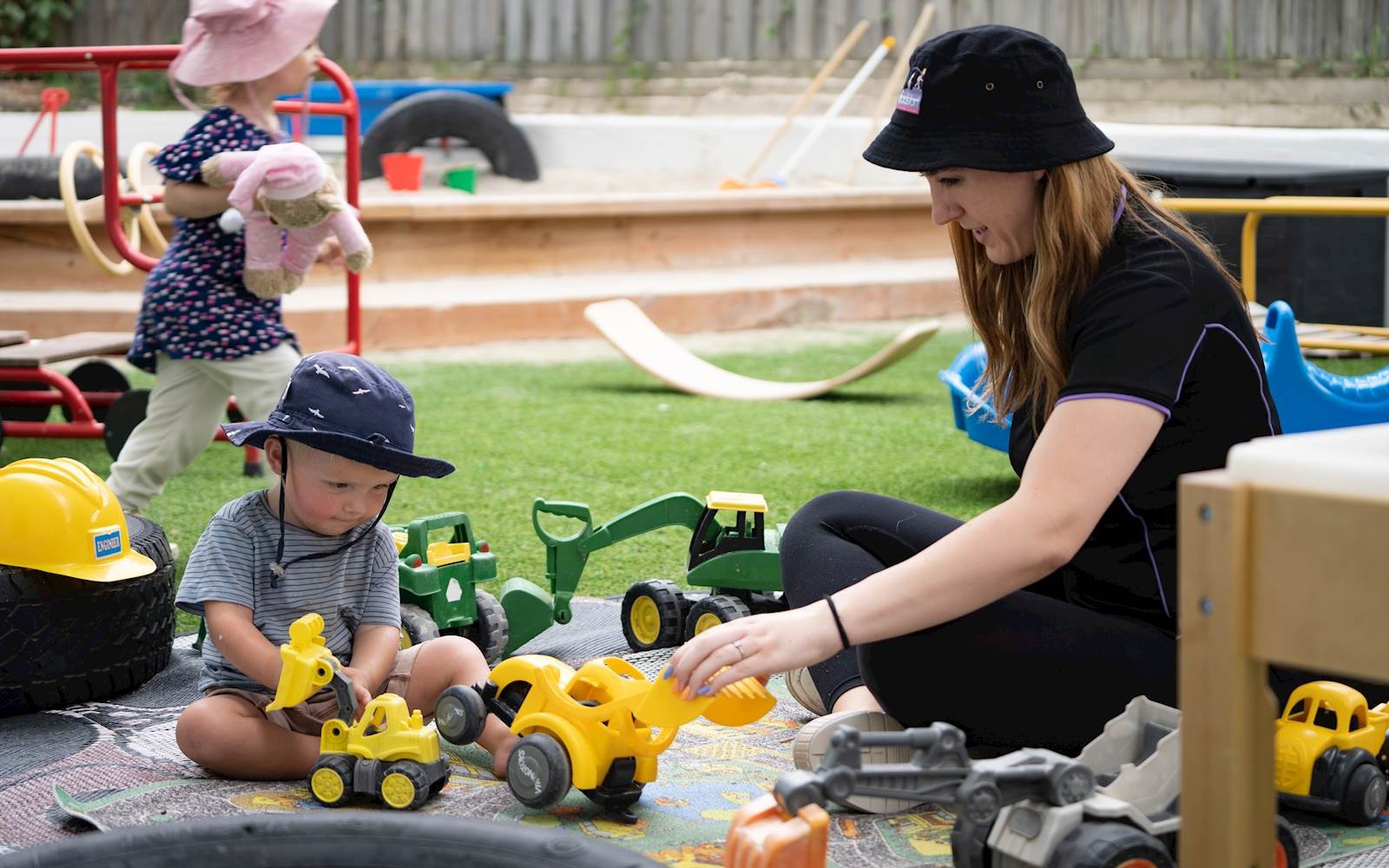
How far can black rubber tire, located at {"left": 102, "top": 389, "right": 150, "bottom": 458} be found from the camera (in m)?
3.60

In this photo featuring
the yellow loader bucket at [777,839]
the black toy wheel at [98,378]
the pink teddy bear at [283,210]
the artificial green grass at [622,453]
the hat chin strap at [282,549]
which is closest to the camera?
the yellow loader bucket at [777,839]

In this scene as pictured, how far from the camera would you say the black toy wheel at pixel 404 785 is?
5.66 ft

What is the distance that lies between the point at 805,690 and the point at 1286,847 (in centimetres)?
75

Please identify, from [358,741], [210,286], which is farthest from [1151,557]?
[210,286]

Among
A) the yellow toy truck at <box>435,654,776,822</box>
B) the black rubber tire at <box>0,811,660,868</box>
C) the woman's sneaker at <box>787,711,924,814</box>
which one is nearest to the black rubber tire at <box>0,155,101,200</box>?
the yellow toy truck at <box>435,654,776,822</box>

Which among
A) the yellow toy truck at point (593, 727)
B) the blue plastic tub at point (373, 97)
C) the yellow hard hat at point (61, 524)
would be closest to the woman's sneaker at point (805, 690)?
the yellow toy truck at point (593, 727)

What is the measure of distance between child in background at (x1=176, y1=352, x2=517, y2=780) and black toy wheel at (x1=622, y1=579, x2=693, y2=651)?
0.45 meters

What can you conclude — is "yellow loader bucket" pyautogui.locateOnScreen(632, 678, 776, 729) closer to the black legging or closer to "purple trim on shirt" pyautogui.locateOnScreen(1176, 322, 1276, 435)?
the black legging

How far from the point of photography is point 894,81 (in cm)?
944

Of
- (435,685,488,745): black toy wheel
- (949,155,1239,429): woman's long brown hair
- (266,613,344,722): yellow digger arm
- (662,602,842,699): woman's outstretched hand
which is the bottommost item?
(435,685,488,745): black toy wheel

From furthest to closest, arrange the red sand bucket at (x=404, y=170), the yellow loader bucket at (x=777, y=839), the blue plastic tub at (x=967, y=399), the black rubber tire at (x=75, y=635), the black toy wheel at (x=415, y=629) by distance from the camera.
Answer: the red sand bucket at (x=404, y=170), the blue plastic tub at (x=967, y=399), the black toy wheel at (x=415, y=629), the black rubber tire at (x=75, y=635), the yellow loader bucket at (x=777, y=839)

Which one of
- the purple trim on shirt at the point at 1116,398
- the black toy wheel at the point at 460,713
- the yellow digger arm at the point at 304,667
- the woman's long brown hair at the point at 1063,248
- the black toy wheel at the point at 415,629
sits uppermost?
the woman's long brown hair at the point at 1063,248

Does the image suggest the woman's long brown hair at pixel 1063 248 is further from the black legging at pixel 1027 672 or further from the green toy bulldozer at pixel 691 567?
the green toy bulldozer at pixel 691 567

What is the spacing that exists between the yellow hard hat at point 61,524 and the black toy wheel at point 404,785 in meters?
0.60
